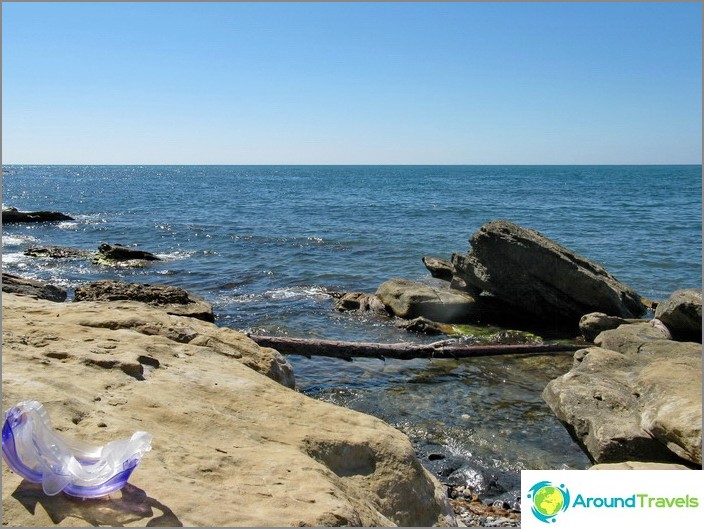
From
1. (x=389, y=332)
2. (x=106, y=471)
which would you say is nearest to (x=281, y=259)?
(x=389, y=332)

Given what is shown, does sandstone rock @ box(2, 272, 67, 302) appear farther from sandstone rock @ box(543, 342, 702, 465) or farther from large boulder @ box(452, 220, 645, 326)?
large boulder @ box(452, 220, 645, 326)

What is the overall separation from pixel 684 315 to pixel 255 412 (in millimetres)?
10124

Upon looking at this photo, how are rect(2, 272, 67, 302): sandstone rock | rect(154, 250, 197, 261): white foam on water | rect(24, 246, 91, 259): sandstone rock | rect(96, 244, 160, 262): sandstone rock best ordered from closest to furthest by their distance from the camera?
1. rect(2, 272, 67, 302): sandstone rock
2. rect(96, 244, 160, 262): sandstone rock
3. rect(24, 246, 91, 259): sandstone rock
4. rect(154, 250, 197, 261): white foam on water

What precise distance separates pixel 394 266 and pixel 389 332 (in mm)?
8158

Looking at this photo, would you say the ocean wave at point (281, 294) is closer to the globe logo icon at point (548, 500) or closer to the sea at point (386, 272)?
the sea at point (386, 272)

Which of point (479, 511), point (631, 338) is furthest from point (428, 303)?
point (479, 511)

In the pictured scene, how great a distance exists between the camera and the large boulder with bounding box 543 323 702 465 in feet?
21.6

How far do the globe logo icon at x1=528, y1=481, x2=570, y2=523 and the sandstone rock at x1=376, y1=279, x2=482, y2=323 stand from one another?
1075 cm

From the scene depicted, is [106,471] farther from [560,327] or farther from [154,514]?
[560,327]

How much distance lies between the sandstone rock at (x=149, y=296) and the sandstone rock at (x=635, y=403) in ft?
21.9

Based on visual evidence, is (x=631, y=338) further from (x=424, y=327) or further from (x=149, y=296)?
(x=149, y=296)

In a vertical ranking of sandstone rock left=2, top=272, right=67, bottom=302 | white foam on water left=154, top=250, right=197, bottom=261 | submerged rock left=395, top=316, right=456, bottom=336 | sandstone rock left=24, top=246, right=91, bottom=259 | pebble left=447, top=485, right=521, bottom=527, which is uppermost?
sandstone rock left=2, top=272, right=67, bottom=302

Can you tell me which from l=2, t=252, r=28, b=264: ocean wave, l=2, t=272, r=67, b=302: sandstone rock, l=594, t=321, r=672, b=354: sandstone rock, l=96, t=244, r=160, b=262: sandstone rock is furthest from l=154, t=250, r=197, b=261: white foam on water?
l=594, t=321, r=672, b=354: sandstone rock

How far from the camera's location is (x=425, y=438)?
27.0ft
